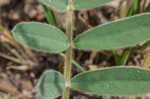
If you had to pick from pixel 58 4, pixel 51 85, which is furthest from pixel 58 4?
pixel 51 85

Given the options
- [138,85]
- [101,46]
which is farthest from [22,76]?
[138,85]

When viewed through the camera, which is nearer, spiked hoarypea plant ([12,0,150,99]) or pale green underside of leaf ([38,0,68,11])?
spiked hoarypea plant ([12,0,150,99])

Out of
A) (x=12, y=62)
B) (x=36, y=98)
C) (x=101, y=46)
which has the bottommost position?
(x=36, y=98)

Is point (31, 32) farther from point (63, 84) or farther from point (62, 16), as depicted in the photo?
point (62, 16)

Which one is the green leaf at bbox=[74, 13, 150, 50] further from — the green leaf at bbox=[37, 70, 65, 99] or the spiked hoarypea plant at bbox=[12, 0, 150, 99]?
the green leaf at bbox=[37, 70, 65, 99]

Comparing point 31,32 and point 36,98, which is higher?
point 31,32

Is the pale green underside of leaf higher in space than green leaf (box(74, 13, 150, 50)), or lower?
higher

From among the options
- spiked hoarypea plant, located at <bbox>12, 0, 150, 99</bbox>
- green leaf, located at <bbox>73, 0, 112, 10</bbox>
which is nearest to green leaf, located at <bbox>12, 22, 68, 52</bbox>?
spiked hoarypea plant, located at <bbox>12, 0, 150, 99</bbox>
